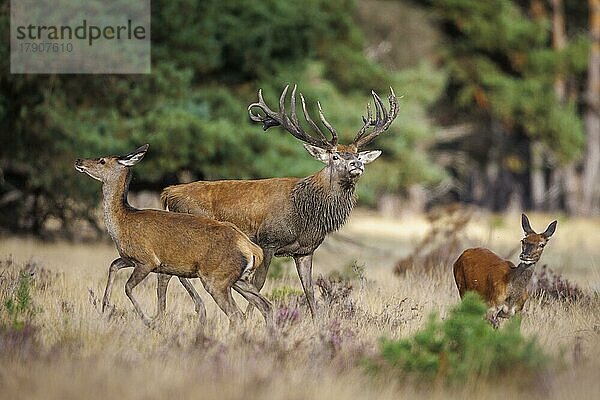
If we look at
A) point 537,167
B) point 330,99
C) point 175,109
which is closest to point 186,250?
point 175,109

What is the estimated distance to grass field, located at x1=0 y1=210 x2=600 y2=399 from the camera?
19.3 feet

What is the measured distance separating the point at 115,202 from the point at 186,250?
993 mm

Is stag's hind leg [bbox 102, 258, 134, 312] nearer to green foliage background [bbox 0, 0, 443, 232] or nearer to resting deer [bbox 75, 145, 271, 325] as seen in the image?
resting deer [bbox 75, 145, 271, 325]

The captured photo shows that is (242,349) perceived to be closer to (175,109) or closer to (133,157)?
(133,157)

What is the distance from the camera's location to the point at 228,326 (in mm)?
8047

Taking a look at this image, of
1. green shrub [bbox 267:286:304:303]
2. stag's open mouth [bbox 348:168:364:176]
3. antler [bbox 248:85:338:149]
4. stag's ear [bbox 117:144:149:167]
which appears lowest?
green shrub [bbox 267:286:304:303]

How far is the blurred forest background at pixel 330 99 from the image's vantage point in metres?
17.9

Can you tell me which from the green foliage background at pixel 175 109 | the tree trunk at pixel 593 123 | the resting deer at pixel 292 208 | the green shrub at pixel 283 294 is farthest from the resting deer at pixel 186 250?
the tree trunk at pixel 593 123

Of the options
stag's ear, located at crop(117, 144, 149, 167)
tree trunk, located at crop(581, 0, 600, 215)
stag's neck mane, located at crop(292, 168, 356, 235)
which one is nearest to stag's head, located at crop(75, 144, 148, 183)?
stag's ear, located at crop(117, 144, 149, 167)

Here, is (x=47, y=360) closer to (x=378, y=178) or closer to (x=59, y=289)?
(x=59, y=289)

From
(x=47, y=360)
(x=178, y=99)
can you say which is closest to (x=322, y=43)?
(x=178, y=99)

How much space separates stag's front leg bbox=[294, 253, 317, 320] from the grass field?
0.09 metres

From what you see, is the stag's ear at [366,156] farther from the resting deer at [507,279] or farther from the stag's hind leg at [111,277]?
the stag's hind leg at [111,277]

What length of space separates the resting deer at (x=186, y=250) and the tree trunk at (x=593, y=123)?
27.1m
